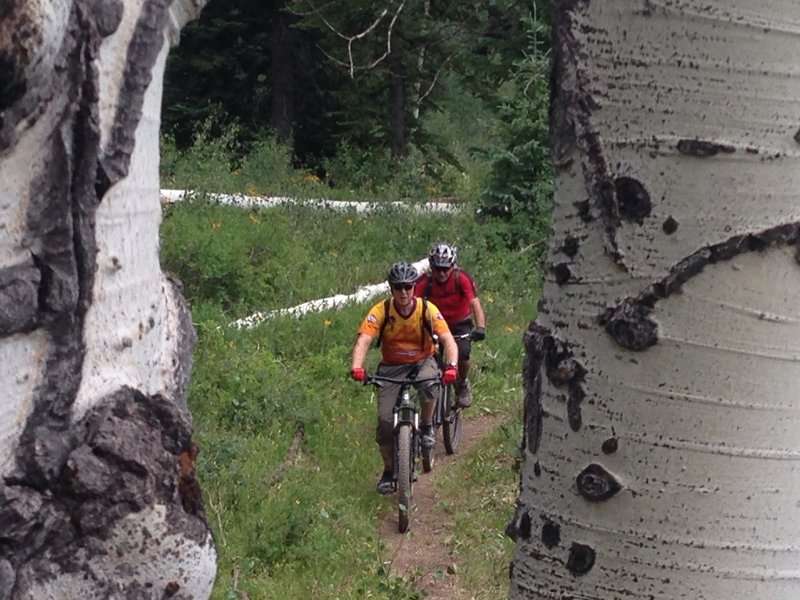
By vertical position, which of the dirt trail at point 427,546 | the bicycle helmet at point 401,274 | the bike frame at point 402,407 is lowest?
the dirt trail at point 427,546

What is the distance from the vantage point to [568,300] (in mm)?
1543

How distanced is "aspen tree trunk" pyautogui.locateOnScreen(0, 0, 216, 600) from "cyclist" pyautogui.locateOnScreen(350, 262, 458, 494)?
7.18 meters

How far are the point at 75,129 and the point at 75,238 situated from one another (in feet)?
0.40

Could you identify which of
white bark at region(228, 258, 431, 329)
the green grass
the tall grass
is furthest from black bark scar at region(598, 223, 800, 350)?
white bark at region(228, 258, 431, 329)

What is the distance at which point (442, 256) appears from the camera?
10.2m

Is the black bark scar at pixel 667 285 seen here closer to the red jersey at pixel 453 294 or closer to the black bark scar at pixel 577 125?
the black bark scar at pixel 577 125

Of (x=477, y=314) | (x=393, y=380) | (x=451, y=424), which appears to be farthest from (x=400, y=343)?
(x=451, y=424)

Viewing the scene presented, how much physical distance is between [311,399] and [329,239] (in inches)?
248

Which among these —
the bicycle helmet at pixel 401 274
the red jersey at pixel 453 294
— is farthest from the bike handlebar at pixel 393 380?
the red jersey at pixel 453 294

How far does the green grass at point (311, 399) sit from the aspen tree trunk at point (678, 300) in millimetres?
4787

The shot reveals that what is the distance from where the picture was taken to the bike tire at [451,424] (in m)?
11.1

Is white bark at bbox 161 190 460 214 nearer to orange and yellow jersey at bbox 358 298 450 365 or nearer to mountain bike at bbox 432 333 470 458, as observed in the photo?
mountain bike at bbox 432 333 470 458

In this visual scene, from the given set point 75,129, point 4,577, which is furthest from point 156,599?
point 75,129

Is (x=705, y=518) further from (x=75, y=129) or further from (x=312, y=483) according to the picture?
(x=312, y=483)
